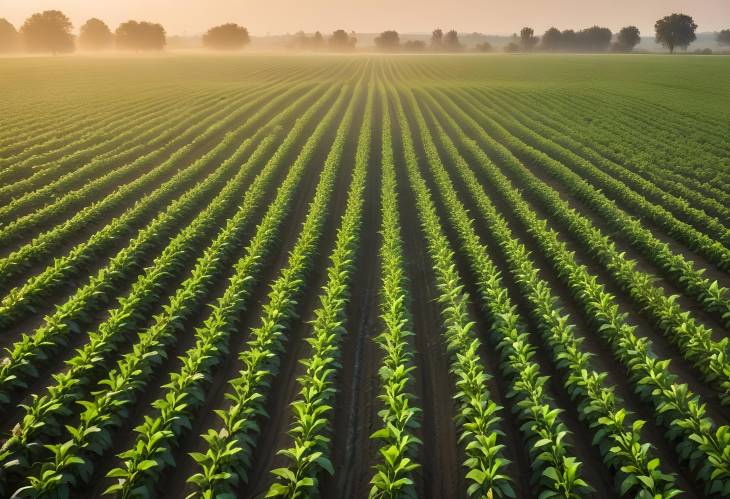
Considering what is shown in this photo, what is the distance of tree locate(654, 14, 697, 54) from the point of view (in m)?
137

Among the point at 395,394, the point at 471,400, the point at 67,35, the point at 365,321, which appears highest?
the point at 67,35

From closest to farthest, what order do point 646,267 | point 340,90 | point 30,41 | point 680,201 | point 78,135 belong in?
point 646,267, point 680,201, point 78,135, point 340,90, point 30,41

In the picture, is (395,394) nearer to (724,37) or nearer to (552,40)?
(552,40)

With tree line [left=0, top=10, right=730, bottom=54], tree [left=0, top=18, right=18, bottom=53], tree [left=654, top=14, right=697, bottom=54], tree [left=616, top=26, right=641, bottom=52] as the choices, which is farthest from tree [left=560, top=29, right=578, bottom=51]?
tree [left=0, top=18, right=18, bottom=53]

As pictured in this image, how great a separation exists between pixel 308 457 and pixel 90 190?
1875 centimetres

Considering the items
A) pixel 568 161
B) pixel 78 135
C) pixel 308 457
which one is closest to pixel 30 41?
pixel 78 135

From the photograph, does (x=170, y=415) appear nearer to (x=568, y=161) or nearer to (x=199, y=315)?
(x=199, y=315)

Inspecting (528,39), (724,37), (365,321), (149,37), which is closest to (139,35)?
(149,37)

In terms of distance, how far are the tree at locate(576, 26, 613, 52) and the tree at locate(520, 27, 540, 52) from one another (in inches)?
720

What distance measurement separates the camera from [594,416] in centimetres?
793

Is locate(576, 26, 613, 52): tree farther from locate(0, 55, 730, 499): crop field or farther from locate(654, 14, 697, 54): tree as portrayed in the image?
locate(0, 55, 730, 499): crop field

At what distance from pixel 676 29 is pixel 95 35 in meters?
202

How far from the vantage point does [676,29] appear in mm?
138000

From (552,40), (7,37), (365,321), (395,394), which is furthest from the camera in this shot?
(552,40)
